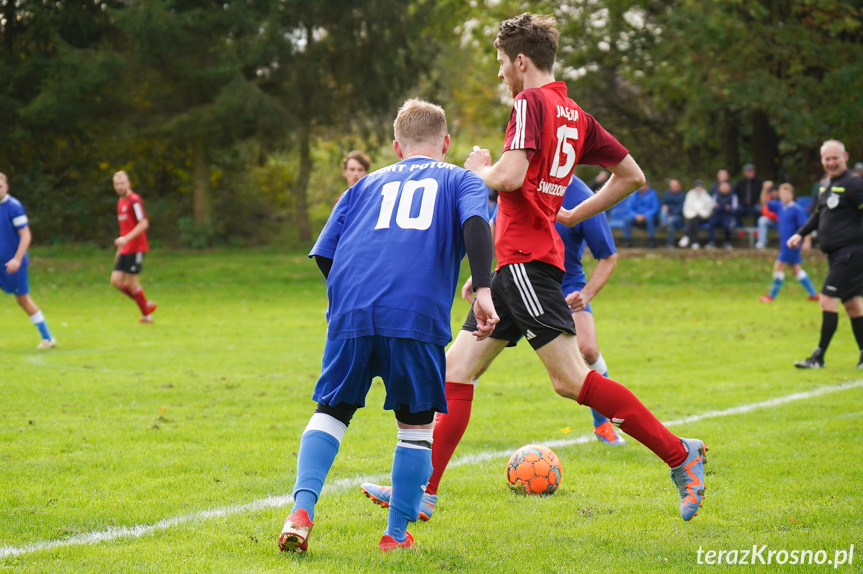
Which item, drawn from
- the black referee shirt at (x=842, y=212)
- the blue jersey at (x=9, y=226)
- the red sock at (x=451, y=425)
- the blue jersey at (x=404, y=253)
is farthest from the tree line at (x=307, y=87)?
the blue jersey at (x=404, y=253)

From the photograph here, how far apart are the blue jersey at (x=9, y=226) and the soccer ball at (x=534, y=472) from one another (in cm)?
835

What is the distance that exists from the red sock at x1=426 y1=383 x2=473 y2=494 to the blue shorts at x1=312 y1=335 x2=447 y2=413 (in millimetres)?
799

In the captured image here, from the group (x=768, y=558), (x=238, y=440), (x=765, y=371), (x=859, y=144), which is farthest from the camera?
(x=859, y=144)

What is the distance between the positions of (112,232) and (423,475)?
2909 centimetres

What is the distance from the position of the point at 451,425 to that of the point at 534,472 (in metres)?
0.64

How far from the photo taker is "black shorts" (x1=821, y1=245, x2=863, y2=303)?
918 cm

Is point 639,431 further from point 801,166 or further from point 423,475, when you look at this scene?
point 801,166

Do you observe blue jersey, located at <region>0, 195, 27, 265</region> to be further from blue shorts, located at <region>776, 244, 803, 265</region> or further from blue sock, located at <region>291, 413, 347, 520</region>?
blue shorts, located at <region>776, 244, 803, 265</region>

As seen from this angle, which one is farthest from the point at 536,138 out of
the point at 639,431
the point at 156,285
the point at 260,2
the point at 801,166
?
the point at 801,166

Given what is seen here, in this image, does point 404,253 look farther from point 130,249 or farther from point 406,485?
point 130,249

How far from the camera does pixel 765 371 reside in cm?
959

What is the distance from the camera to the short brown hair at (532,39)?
4.19 metres

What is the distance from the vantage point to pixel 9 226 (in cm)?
1119

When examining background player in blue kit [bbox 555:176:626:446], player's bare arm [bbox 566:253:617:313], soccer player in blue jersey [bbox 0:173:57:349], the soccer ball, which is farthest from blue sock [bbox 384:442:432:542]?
soccer player in blue jersey [bbox 0:173:57:349]
